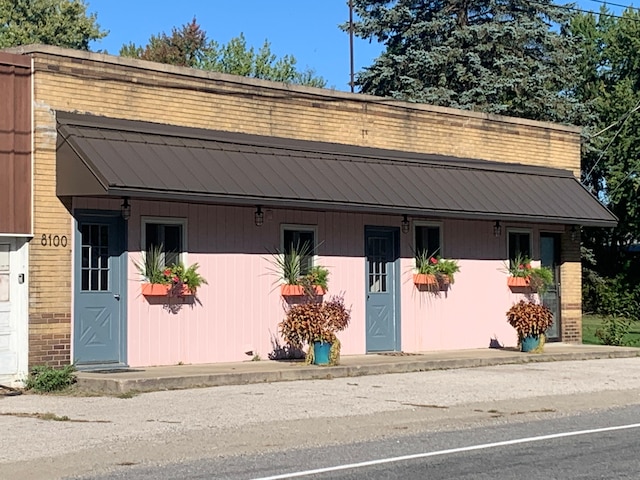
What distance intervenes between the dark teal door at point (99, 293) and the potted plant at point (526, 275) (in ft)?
30.8

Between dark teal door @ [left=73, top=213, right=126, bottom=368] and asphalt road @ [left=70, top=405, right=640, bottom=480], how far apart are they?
6265 mm

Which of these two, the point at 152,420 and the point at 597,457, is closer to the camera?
the point at 597,457

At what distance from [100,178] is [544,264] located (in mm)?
12097

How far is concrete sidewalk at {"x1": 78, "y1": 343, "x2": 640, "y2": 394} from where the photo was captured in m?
16.1

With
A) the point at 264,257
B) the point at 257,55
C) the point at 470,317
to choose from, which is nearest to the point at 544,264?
the point at 470,317

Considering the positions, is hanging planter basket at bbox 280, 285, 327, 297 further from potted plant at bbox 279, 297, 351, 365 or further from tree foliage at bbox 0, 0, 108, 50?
tree foliage at bbox 0, 0, 108, 50

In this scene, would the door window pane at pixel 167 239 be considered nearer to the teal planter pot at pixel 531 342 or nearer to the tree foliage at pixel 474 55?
the teal planter pot at pixel 531 342

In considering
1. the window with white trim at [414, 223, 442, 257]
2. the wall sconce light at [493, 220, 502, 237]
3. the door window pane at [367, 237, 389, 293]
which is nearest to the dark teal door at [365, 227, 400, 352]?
the door window pane at [367, 237, 389, 293]

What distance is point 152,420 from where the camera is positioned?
13180mm

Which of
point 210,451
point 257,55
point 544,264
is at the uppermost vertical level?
point 257,55

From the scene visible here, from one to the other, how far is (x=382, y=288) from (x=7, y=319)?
25.5 ft

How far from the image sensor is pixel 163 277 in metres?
18.1

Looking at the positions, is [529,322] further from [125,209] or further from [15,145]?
[15,145]

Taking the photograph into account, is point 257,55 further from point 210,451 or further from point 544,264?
point 210,451
